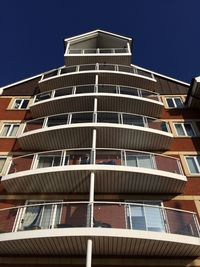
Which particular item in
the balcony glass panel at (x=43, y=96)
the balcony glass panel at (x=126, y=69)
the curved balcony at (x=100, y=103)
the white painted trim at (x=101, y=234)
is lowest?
the white painted trim at (x=101, y=234)

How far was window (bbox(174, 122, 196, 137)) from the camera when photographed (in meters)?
17.1

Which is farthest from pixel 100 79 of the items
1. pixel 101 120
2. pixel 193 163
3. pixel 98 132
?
pixel 193 163

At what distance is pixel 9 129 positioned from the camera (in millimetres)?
17906

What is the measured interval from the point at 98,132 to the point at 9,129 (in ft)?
21.1

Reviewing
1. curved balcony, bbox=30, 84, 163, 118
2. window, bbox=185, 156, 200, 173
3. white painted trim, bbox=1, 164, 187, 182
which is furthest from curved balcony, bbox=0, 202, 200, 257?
curved balcony, bbox=30, 84, 163, 118

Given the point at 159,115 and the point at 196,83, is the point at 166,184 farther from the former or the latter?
the point at 196,83

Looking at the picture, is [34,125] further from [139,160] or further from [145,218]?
[145,218]

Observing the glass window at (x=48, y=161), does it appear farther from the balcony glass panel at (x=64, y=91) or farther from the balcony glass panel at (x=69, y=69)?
the balcony glass panel at (x=69, y=69)

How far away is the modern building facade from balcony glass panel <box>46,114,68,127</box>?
0.20ft

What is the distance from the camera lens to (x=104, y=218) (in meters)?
10.3

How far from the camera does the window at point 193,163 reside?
14.7 m

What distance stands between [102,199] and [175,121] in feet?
26.0

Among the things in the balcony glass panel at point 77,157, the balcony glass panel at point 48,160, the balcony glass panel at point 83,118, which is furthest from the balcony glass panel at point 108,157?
the balcony glass panel at point 83,118

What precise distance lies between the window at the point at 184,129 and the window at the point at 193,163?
2048 millimetres
